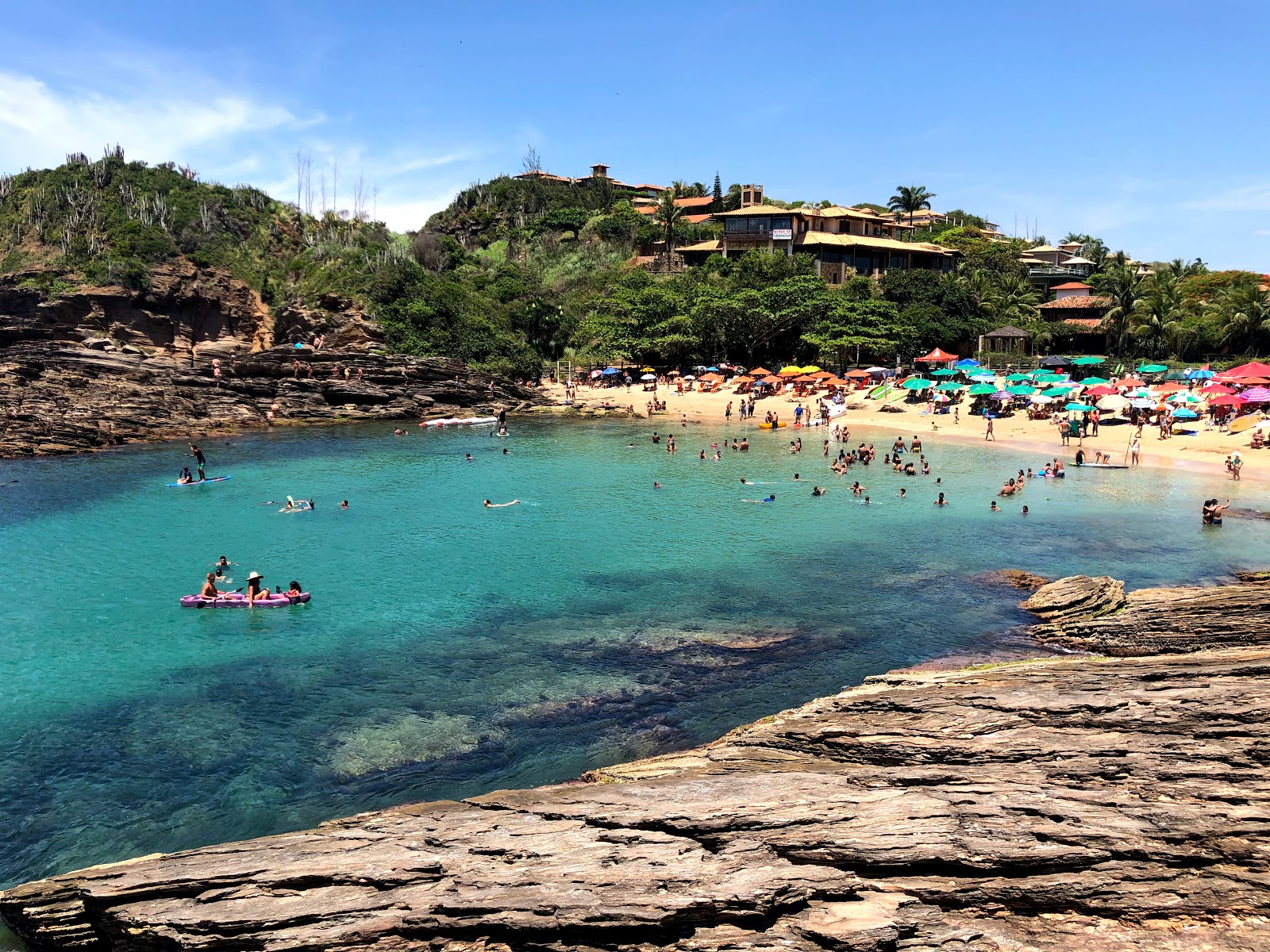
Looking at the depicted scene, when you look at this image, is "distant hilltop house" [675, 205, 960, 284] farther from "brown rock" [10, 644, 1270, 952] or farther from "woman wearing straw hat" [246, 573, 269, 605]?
"brown rock" [10, 644, 1270, 952]

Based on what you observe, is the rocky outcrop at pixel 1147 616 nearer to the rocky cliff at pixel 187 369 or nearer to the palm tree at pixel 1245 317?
the rocky cliff at pixel 187 369

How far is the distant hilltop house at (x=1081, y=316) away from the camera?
69.2m

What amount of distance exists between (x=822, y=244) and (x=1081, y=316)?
2356 centimetres

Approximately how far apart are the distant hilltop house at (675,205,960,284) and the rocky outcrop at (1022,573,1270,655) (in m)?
60.8

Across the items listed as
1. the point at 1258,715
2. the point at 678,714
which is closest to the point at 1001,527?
the point at 678,714

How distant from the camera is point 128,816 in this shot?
12516mm

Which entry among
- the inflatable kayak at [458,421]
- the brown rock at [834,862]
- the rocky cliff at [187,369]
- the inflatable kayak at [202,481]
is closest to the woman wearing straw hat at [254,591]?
the brown rock at [834,862]

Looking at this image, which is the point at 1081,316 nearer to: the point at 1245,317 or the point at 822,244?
the point at 1245,317

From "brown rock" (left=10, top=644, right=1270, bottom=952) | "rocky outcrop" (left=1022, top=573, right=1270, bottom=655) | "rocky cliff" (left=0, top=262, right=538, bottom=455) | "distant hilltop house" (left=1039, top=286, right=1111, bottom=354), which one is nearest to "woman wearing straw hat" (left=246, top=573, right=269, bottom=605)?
"brown rock" (left=10, top=644, right=1270, bottom=952)

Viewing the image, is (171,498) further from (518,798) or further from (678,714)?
(518,798)

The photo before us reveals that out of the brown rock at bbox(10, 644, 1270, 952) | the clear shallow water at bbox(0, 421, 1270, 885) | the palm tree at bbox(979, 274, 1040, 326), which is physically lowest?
the clear shallow water at bbox(0, 421, 1270, 885)

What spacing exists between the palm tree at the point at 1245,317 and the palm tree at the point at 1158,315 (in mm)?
2971

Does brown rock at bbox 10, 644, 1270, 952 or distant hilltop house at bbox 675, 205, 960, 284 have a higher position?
distant hilltop house at bbox 675, 205, 960, 284

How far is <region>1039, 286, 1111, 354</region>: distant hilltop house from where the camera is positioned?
6919 cm
